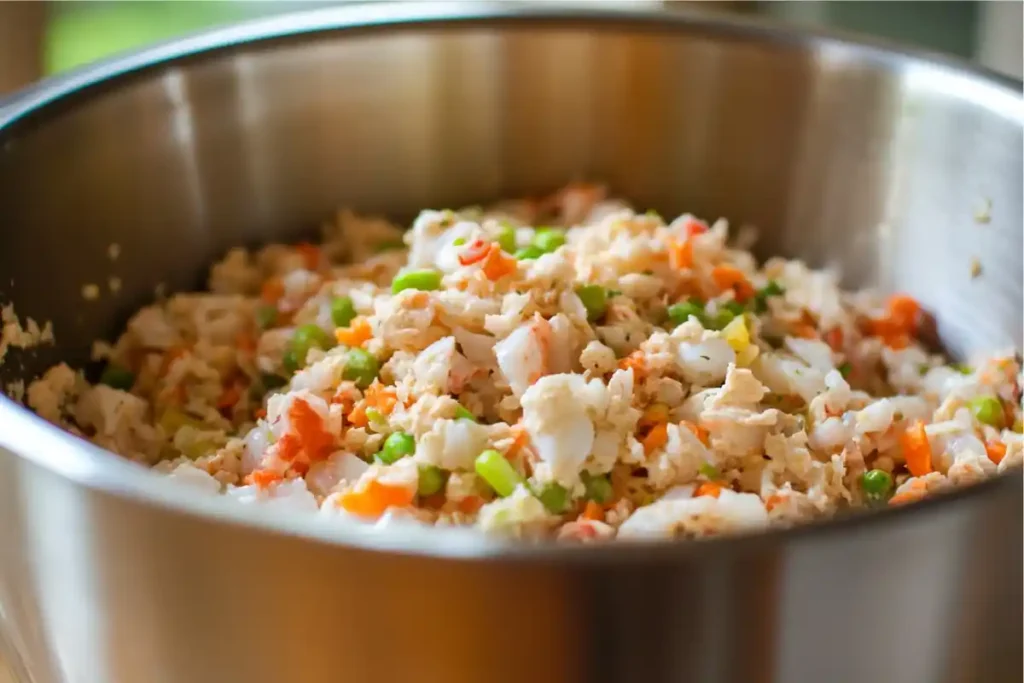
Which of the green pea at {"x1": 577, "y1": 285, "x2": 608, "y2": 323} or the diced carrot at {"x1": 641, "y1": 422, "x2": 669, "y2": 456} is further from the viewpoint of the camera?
the green pea at {"x1": 577, "y1": 285, "x2": 608, "y2": 323}

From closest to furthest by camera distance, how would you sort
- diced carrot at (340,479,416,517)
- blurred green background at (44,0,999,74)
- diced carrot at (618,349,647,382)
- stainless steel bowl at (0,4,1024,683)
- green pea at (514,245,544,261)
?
1. stainless steel bowl at (0,4,1024,683)
2. diced carrot at (340,479,416,517)
3. diced carrot at (618,349,647,382)
4. green pea at (514,245,544,261)
5. blurred green background at (44,0,999,74)

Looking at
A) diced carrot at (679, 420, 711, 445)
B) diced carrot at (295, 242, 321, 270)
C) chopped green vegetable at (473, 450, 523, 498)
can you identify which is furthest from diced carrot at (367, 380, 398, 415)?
diced carrot at (295, 242, 321, 270)

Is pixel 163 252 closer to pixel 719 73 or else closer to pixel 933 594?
pixel 719 73

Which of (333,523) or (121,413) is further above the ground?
(333,523)

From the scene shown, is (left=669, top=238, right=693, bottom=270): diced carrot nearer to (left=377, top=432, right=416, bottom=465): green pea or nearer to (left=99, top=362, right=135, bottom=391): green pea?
(left=377, top=432, right=416, bottom=465): green pea

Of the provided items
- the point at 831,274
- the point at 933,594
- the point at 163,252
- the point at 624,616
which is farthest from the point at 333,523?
the point at 831,274

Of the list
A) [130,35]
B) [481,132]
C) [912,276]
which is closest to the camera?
[912,276]

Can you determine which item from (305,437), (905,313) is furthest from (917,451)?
(305,437)
